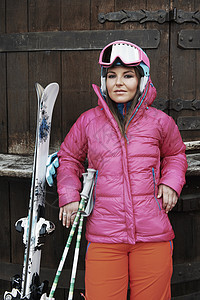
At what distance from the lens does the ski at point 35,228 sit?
1.91 meters

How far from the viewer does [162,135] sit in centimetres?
189

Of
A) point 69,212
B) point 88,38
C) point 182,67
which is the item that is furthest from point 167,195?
point 88,38

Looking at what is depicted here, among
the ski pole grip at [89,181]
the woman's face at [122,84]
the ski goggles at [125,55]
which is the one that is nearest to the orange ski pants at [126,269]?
the ski pole grip at [89,181]

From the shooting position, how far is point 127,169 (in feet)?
5.82

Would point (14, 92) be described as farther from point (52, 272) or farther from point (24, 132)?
point (52, 272)

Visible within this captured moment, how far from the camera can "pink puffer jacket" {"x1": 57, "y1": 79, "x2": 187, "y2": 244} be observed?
1.76 metres

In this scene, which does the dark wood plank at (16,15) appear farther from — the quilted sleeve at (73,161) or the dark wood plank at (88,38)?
the quilted sleeve at (73,161)

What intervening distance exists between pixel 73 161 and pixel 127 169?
31 centimetres

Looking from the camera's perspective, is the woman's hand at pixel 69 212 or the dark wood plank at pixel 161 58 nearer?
the woman's hand at pixel 69 212

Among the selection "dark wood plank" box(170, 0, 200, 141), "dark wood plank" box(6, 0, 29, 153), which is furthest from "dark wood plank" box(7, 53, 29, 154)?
"dark wood plank" box(170, 0, 200, 141)

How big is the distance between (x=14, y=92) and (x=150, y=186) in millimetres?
1179

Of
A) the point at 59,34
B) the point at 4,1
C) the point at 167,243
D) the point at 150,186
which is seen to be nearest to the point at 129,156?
the point at 150,186

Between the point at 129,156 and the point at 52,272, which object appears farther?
the point at 52,272

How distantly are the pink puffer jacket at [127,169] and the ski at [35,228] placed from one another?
5.2 inches
